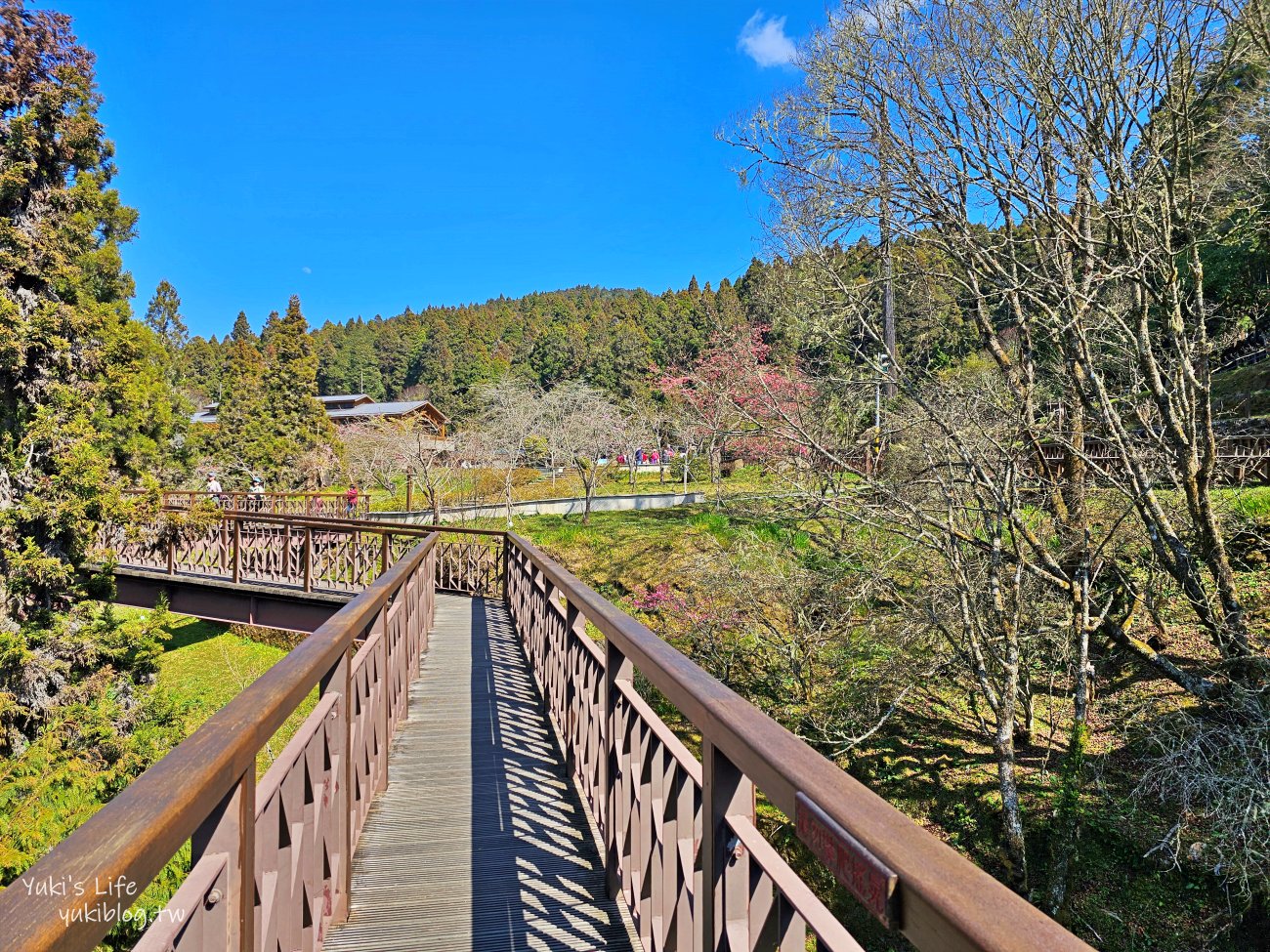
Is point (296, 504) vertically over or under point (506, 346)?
under

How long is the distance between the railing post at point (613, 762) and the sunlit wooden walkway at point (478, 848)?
0.41ft

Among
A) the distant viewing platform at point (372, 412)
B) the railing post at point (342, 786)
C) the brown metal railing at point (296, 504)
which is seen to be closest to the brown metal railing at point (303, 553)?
the railing post at point (342, 786)

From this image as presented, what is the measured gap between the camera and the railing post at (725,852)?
123cm

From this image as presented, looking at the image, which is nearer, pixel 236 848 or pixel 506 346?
pixel 236 848

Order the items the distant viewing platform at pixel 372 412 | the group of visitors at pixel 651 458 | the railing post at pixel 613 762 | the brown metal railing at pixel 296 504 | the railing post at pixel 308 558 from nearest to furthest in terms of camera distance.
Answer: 1. the railing post at pixel 613 762
2. the railing post at pixel 308 558
3. the brown metal railing at pixel 296 504
4. the distant viewing platform at pixel 372 412
5. the group of visitors at pixel 651 458

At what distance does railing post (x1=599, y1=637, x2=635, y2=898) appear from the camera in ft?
7.22

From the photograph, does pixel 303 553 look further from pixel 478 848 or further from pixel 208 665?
pixel 478 848

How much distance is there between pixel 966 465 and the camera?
6.04 metres

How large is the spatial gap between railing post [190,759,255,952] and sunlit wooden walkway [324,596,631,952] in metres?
1.03

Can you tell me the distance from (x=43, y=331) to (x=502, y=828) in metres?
8.14

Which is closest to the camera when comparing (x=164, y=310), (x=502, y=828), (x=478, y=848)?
(x=478, y=848)

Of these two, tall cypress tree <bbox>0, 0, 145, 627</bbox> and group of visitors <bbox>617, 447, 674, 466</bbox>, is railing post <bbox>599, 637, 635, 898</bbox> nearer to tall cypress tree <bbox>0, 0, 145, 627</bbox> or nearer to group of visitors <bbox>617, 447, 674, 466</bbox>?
tall cypress tree <bbox>0, 0, 145, 627</bbox>

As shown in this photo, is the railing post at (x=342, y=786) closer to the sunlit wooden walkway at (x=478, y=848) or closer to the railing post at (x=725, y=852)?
the sunlit wooden walkway at (x=478, y=848)

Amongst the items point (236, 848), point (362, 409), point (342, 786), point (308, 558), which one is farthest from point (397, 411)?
point (236, 848)
